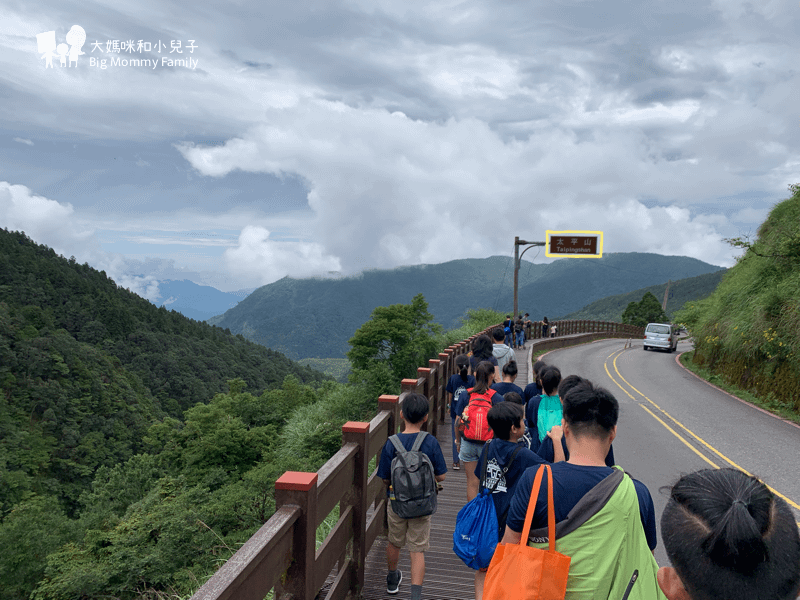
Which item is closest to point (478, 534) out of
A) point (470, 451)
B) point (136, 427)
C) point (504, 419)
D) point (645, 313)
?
point (504, 419)

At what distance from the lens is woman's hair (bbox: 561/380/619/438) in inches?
87.0

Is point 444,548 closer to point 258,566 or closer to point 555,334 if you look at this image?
point 258,566

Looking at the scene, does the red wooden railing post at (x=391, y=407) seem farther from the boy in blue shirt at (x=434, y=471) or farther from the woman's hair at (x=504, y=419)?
the woman's hair at (x=504, y=419)

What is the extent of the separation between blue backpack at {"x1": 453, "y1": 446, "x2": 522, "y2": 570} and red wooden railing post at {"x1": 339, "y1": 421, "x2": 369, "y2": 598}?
0.73 metres

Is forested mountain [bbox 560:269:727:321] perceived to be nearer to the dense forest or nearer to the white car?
the dense forest

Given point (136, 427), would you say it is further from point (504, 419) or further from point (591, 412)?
point (591, 412)

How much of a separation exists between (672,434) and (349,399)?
1286 centimetres

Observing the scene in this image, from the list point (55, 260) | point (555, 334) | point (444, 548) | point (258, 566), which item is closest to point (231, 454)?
point (555, 334)

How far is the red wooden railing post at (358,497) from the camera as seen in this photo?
3.46 meters

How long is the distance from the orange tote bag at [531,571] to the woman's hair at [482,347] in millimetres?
4773

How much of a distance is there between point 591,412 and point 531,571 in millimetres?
707

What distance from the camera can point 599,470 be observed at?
2.01 m

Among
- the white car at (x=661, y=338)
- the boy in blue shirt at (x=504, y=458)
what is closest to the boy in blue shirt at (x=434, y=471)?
the boy in blue shirt at (x=504, y=458)

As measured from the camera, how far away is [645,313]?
7606 centimetres
